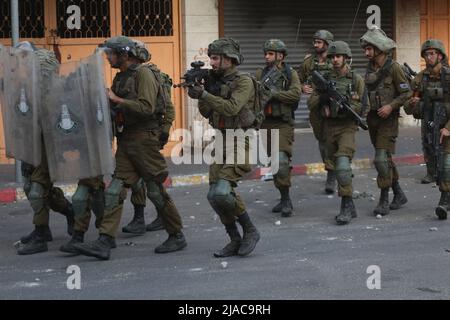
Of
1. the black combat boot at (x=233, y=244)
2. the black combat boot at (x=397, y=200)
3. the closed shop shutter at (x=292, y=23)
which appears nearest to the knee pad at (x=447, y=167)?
the black combat boot at (x=397, y=200)

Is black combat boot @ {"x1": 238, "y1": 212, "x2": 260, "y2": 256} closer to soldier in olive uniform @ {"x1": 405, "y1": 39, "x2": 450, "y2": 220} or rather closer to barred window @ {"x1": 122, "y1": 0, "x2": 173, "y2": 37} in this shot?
soldier in olive uniform @ {"x1": 405, "y1": 39, "x2": 450, "y2": 220}

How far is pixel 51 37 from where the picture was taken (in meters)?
13.2

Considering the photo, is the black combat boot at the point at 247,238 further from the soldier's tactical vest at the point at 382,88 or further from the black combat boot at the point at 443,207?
the soldier's tactical vest at the point at 382,88

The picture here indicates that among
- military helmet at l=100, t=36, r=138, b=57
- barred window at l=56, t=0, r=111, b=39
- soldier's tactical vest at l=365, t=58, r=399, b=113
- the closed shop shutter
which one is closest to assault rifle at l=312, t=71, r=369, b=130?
soldier's tactical vest at l=365, t=58, r=399, b=113

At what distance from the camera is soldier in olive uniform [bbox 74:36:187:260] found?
6.79 metres

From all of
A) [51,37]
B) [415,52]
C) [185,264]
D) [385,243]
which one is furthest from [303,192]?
[415,52]

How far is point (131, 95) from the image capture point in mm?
6848

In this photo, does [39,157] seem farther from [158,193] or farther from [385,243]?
[385,243]

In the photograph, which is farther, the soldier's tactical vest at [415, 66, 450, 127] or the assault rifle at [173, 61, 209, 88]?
the soldier's tactical vest at [415, 66, 450, 127]

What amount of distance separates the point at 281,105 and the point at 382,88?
3.45 ft

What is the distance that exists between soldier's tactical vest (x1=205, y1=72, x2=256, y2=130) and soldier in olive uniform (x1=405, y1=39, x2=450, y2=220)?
252 cm

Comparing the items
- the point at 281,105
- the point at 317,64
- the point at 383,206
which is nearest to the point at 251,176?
the point at 317,64

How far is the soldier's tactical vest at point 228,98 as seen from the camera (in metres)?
6.76
